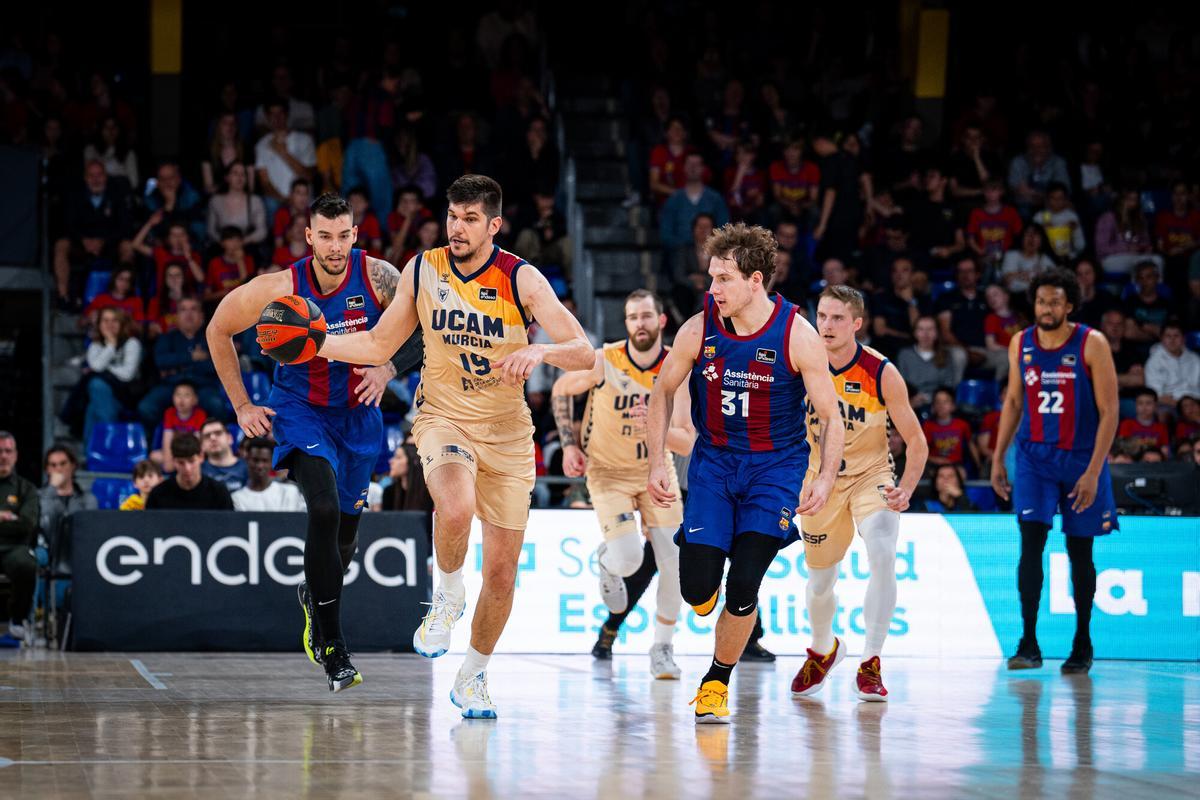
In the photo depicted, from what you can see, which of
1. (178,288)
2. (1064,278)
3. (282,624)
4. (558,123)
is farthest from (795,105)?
(282,624)

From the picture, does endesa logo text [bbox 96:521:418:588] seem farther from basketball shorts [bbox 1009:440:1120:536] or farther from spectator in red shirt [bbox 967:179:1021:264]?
spectator in red shirt [bbox 967:179:1021:264]

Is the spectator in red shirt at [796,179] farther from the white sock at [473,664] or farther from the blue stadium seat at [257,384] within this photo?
the white sock at [473,664]

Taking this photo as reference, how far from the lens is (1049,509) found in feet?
36.4

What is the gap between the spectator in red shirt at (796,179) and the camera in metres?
18.4

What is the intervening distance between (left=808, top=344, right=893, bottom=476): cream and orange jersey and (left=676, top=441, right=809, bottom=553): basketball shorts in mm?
1643

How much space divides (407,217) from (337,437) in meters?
8.96

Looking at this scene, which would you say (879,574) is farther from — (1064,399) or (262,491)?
(262,491)

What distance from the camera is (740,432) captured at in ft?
25.2

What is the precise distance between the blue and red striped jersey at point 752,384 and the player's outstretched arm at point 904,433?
4.84 feet

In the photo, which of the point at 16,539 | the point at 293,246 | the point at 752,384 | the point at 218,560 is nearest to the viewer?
the point at 752,384

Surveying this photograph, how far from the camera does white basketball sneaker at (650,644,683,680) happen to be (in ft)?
32.9

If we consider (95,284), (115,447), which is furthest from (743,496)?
(95,284)

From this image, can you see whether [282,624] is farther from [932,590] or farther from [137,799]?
[137,799]

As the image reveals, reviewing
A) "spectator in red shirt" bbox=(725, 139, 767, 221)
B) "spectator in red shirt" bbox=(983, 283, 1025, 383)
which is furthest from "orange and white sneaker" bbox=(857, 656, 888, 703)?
"spectator in red shirt" bbox=(725, 139, 767, 221)
